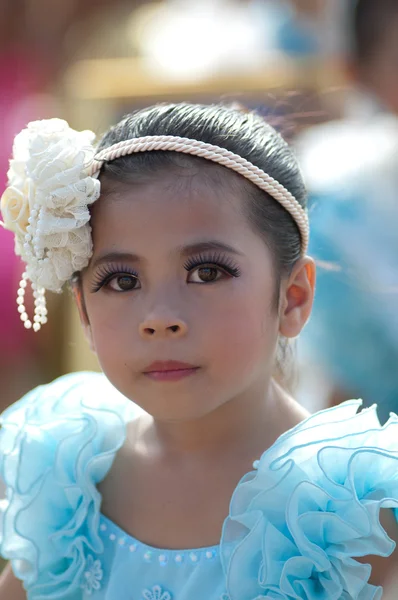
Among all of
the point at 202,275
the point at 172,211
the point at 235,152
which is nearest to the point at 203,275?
the point at 202,275

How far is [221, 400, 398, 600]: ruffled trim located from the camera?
3.58 feet

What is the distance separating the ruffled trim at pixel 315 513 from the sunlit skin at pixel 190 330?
115 millimetres

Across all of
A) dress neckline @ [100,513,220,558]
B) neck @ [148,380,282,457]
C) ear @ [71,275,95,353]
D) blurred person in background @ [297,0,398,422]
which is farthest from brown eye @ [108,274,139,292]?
blurred person in background @ [297,0,398,422]

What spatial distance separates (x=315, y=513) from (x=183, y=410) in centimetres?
23

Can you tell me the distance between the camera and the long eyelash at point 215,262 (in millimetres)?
1180

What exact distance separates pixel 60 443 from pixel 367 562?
21.4 inches

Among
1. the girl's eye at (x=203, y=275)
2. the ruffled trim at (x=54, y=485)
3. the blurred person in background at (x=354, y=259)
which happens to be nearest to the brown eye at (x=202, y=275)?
the girl's eye at (x=203, y=275)

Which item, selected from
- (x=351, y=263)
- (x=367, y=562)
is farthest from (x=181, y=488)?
(x=351, y=263)

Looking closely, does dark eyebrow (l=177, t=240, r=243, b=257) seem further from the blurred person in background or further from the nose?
the blurred person in background

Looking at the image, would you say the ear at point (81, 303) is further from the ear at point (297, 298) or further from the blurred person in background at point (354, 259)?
the blurred person in background at point (354, 259)

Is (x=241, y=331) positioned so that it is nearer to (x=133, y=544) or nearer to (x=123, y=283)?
(x=123, y=283)

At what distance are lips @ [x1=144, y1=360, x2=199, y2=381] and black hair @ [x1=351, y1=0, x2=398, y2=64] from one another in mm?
1635

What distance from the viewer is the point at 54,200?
125 cm

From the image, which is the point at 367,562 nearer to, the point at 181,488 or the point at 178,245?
the point at 181,488
